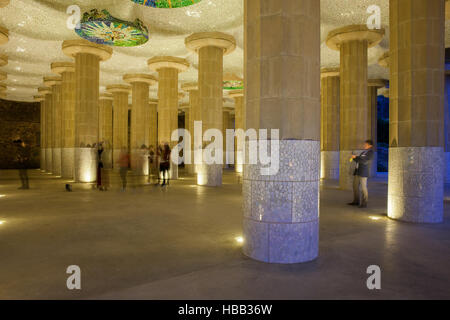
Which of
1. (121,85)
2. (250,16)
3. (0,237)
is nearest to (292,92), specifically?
(250,16)

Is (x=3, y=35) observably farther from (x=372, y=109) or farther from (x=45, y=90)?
(x=372, y=109)

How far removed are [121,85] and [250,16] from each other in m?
27.2

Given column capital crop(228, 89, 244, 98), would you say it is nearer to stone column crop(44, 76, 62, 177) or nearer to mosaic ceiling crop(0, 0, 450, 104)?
mosaic ceiling crop(0, 0, 450, 104)

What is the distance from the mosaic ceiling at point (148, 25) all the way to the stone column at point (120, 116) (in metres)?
6.98

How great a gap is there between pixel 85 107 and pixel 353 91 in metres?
13.8

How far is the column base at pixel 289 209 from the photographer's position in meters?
4.67

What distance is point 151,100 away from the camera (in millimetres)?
37688

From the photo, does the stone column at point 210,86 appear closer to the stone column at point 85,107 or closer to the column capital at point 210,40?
the column capital at point 210,40

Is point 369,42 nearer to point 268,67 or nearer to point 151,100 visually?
point 268,67

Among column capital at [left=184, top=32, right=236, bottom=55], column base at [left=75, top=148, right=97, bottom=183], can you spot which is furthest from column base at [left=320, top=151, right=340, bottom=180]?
column base at [left=75, top=148, right=97, bottom=183]

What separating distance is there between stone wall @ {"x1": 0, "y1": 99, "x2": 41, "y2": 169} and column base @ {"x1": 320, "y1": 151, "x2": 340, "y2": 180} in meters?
32.7

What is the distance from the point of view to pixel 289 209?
468 cm

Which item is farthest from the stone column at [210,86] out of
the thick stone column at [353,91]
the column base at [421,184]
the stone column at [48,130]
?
the stone column at [48,130]

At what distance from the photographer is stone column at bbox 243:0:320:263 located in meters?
4.68
